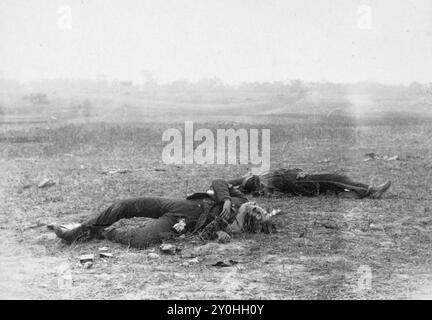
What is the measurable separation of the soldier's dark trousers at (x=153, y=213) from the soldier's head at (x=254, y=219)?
0.51m

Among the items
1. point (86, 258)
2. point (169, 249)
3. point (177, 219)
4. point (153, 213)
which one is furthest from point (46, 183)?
point (169, 249)

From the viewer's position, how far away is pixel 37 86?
94.5 ft

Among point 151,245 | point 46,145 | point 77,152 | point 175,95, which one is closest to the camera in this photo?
point 151,245

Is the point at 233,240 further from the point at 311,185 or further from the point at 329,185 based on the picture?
the point at 329,185

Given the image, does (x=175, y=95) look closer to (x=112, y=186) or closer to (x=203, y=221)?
(x=112, y=186)

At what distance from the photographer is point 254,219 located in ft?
19.6

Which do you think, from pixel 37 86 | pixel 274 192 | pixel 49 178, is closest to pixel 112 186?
pixel 49 178

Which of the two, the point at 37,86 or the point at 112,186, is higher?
the point at 37,86

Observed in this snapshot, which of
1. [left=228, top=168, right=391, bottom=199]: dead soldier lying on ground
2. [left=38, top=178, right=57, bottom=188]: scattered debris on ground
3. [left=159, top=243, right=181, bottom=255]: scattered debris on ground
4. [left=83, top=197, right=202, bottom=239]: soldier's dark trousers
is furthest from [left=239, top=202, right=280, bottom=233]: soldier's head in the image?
[left=38, top=178, right=57, bottom=188]: scattered debris on ground

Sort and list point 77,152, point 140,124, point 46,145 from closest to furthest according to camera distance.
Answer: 1. point 77,152
2. point 46,145
3. point 140,124

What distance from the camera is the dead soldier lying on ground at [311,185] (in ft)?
25.2

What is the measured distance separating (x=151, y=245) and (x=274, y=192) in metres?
2.82

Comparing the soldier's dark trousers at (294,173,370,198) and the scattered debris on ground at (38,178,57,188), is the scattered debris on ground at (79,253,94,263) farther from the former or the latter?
the scattered debris on ground at (38,178,57,188)

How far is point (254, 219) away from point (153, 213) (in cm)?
112
